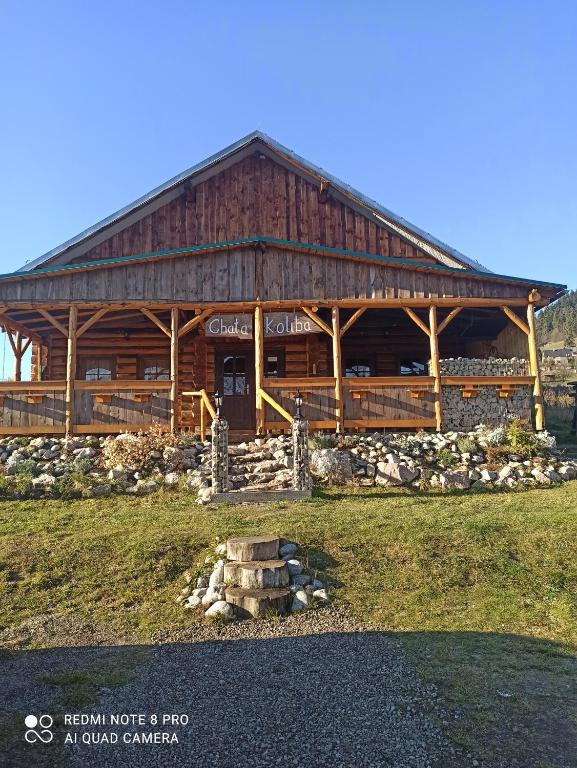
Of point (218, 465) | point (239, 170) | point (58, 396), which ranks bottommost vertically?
point (218, 465)

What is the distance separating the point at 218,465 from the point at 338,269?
7686 mm

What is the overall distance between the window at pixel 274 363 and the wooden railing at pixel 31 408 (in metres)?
7.34

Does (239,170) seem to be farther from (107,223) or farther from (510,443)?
(510,443)

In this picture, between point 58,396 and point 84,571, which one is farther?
point 58,396

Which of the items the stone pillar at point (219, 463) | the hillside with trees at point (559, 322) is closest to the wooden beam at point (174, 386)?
the stone pillar at point (219, 463)

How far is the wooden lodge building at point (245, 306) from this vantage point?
1608cm

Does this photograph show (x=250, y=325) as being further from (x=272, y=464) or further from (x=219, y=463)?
(x=219, y=463)

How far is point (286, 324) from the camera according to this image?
55.1 ft

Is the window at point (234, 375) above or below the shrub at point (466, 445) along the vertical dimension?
above

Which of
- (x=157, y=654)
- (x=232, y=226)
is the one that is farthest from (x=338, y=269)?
(x=157, y=654)

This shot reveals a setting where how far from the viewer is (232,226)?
67.0ft

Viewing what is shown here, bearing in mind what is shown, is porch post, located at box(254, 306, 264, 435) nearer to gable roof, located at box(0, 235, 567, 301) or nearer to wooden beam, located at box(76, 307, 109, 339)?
gable roof, located at box(0, 235, 567, 301)

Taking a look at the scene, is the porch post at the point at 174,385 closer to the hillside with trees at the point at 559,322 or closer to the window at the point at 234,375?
the window at the point at 234,375

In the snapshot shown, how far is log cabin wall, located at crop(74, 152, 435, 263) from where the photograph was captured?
20.0 metres
